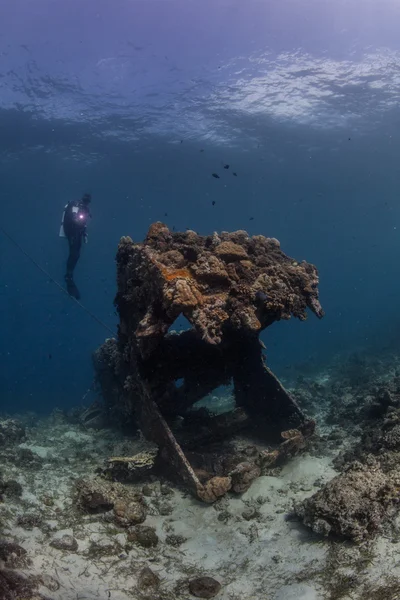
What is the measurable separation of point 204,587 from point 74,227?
16089mm

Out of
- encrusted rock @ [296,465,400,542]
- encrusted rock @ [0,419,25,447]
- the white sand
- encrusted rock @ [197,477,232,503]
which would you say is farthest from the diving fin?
encrusted rock @ [296,465,400,542]

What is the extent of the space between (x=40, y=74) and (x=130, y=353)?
24173 mm

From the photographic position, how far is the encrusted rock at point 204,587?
186 inches

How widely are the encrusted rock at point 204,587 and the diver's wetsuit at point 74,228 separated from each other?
14.1m

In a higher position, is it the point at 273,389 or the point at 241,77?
Result: the point at 241,77

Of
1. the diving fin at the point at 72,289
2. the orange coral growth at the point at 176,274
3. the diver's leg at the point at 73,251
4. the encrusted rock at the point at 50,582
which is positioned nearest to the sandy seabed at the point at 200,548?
the encrusted rock at the point at 50,582

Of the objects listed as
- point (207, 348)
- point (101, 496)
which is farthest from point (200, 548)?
point (207, 348)

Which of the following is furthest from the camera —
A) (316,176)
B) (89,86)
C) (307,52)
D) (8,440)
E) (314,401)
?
(316,176)

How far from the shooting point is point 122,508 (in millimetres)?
6387

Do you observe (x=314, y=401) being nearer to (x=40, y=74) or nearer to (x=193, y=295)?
(x=193, y=295)

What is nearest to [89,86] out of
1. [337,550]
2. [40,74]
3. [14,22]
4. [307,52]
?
[40,74]

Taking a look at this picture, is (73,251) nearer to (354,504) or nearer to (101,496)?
(101,496)

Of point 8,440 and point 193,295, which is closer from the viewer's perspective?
point 193,295

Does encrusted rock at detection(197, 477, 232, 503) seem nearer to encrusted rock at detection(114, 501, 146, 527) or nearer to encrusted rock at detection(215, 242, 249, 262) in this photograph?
encrusted rock at detection(114, 501, 146, 527)
